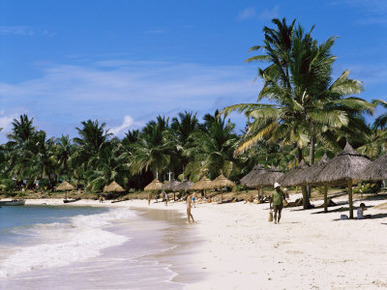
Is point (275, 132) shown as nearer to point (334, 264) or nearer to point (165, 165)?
point (334, 264)

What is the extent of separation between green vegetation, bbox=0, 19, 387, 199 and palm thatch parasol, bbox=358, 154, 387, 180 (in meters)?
5.29

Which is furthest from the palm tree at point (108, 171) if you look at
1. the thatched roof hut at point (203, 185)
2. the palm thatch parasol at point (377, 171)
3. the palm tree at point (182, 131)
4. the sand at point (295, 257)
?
the palm thatch parasol at point (377, 171)

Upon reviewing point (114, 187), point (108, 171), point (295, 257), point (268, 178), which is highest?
point (108, 171)

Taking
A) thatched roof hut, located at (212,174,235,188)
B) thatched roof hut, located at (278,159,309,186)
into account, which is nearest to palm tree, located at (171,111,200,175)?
thatched roof hut, located at (212,174,235,188)

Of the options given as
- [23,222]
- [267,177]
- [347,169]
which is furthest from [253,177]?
[23,222]

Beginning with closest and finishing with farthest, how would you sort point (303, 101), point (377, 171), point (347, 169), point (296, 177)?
1. point (377, 171)
2. point (347, 169)
3. point (296, 177)
4. point (303, 101)

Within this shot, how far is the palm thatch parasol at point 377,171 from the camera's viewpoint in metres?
12.2

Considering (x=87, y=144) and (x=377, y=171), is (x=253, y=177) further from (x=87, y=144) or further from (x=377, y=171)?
(x=87, y=144)

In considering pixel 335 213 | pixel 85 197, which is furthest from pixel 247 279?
pixel 85 197

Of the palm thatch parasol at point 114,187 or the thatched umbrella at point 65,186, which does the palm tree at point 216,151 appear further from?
the thatched umbrella at point 65,186

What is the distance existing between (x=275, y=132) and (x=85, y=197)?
1319 inches

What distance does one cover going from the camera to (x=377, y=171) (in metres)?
12.4

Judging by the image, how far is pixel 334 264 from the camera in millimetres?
7027

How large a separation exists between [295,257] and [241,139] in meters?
25.0
